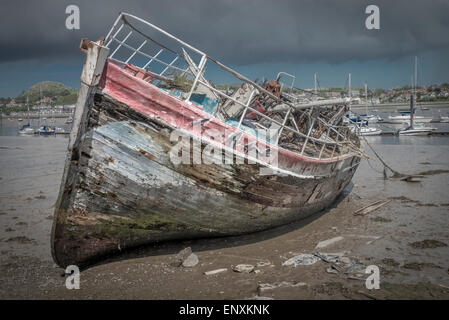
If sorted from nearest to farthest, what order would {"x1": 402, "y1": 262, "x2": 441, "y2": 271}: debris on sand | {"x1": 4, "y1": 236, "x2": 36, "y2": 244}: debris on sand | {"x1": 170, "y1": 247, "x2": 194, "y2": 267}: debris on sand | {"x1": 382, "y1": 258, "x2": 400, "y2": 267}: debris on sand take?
{"x1": 402, "y1": 262, "x2": 441, "y2": 271}: debris on sand, {"x1": 382, "y1": 258, "x2": 400, "y2": 267}: debris on sand, {"x1": 170, "y1": 247, "x2": 194, "y2": 267}: debris on sand, {"x1": 4, "y1": 236, "x2": 36, "y2": 244}: debris on sand

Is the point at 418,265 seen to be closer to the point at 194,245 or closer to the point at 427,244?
the point at 427,244

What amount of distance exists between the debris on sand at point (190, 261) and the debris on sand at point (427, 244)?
14.2 feet

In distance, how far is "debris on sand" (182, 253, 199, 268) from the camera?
5.54 metres

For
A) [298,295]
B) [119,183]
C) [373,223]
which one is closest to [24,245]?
[119,183]

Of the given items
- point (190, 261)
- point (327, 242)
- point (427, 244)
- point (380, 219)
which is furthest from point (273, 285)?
point (380, 219)

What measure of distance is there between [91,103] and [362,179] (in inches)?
476

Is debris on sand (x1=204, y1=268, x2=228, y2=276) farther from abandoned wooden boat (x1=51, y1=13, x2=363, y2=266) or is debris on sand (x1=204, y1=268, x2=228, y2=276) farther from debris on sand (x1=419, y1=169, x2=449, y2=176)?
debris on sand (x1=419, y1=169, x2=449, y2=176)

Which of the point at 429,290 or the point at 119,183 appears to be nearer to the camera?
the point at 429,290

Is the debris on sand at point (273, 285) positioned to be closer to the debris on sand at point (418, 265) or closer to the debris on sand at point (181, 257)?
the debris on sand at point (181, 257)

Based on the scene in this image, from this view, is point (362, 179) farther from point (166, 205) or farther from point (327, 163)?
point (166, 205)

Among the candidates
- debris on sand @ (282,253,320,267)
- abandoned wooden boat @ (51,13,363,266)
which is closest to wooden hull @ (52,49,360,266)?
abandoned wooden boat @ (51,13,363,266)

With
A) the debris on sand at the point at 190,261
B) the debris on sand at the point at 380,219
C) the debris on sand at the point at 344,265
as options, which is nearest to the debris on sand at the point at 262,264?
the debris on sand at the point at 344,265

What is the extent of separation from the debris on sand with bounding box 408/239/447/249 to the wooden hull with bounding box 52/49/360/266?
2.95m
